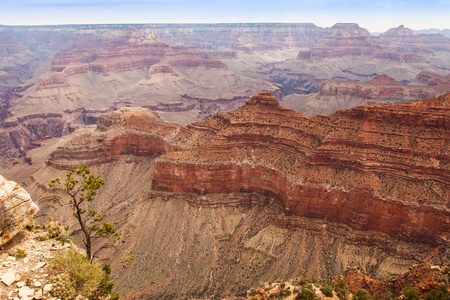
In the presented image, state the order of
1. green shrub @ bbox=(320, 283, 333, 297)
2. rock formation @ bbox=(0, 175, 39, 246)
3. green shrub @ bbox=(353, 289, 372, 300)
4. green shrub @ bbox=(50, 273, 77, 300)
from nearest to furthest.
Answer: green shrub @ bbox=(50, 273, 77, 300), rock formation @ bbox=(0, 175, 39, 246), green shrub @ bbox=(353, 289, 372, 300), green shrub @ bbox=(320, 283, 333, 297)

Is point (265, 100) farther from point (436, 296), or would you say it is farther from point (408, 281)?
point (436, 296)

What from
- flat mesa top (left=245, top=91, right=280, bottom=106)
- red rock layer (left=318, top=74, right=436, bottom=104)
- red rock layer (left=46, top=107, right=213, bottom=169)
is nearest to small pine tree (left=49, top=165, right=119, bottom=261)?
flat mesa top (left=245, top=91, right=280, bottom=106)

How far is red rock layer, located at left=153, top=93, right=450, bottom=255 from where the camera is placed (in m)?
38.1

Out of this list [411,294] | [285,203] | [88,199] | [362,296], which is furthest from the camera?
[285,203]

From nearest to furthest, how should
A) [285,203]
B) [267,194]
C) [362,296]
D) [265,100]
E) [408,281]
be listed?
[362,296] → [408,281] → [285,203] → [267,194] → [265,100]

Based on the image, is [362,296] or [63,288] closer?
[63,288]

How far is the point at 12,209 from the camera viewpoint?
14.0 metres

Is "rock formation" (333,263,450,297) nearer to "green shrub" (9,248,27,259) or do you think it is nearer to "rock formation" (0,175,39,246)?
"green shrub" (9,248,27,259)

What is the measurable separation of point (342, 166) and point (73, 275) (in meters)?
36.8

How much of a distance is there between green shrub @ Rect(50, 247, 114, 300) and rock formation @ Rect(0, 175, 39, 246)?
231cm

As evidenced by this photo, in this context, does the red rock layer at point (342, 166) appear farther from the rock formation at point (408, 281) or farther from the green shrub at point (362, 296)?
the green shrub at point (362, 296)

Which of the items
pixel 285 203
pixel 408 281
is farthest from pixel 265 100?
pixel 408 281

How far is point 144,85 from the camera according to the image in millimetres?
186625

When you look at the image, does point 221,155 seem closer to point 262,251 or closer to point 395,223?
point 262,251
